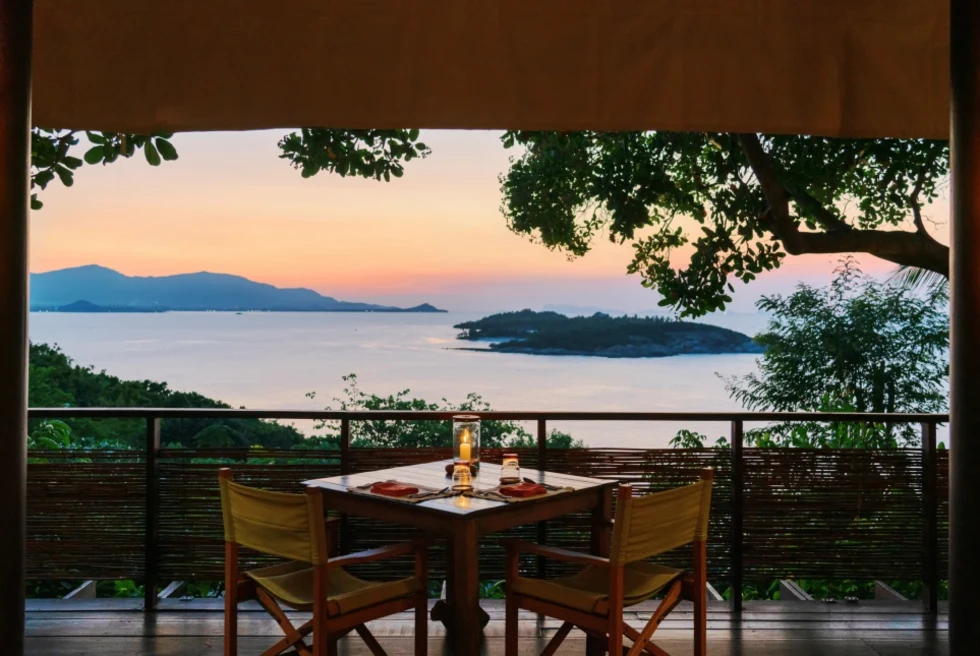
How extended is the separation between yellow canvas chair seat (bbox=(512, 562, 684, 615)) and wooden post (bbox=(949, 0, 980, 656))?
1.62 meters

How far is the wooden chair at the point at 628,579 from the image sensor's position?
292cm

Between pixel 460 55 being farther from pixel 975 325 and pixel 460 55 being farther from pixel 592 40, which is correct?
pixel 975 325

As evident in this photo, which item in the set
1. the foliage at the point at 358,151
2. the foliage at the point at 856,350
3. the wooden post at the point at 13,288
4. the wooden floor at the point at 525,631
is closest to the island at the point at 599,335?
the foliage at the point at 856,350

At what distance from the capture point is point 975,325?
146 cm

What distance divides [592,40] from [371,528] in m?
3.14

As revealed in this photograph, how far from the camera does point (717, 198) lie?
761cm

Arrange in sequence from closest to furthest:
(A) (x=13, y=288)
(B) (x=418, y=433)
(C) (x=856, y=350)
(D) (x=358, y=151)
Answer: (A) (x=13, y=288), (D) (x=358, y=151), (C) (x=856, y=350), (B) (x=418, y=433)

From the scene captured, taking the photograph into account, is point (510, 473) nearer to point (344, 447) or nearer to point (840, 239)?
point (344, 447)

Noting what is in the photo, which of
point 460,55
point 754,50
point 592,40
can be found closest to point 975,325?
point 754,50

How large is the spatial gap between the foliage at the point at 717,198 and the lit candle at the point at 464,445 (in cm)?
288

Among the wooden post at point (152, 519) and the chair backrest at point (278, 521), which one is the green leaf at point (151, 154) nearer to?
the wooden post at point (152, 519)

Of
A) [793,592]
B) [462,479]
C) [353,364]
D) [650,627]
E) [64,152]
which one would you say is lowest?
[793,592]

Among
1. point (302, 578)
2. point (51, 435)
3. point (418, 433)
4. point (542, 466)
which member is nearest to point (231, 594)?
point (302, 578)

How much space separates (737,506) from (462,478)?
168 cm
